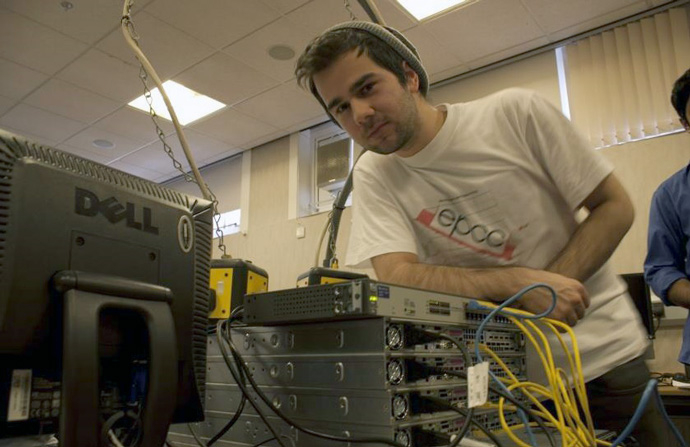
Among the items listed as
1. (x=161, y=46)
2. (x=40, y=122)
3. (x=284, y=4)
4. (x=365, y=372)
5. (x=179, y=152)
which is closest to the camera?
(x=365, y=372)

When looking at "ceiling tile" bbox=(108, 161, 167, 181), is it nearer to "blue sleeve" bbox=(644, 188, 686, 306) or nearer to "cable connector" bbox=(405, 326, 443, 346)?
"blue sleeve" bbox=(644, 188, 686, 306)

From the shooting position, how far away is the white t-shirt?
0.91m

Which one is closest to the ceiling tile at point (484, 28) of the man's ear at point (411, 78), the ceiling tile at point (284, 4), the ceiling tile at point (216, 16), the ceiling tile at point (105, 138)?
the ceiling tile at point (284, 4)

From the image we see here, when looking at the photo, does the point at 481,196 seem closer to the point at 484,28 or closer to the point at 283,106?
the point at 484,28

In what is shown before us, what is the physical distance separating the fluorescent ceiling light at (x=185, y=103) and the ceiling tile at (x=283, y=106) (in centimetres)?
23

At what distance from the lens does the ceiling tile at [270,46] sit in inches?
124

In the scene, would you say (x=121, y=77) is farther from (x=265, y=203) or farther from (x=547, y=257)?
(x=547, y=257)

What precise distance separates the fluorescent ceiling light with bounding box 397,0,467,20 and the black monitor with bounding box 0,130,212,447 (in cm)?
272

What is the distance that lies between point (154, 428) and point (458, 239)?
0.64 meters

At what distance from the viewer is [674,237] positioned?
5.01 feet

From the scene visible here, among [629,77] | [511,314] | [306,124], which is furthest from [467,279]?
[306,124]

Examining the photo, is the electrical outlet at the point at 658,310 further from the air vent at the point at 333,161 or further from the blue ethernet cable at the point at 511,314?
the air vent at the point at 333,161

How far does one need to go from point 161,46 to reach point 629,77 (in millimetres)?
2864

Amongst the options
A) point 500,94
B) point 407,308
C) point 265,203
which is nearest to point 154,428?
point 407,308
